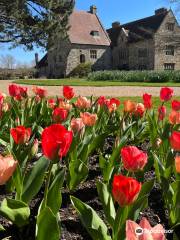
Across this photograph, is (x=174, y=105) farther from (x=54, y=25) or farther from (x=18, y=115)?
(x=54, y=25)

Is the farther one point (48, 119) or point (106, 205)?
point (48, 119)

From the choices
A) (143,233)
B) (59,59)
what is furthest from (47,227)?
(59,59)

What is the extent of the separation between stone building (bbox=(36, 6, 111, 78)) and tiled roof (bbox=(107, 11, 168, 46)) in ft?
8.17

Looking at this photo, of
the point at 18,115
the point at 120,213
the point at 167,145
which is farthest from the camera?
the point at 18,115

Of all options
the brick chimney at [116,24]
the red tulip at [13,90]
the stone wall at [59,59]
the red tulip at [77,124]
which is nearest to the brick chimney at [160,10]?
the brick chimney at [116,24]

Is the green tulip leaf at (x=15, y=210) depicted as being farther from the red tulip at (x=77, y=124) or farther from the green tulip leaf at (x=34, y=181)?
the red tulip at (x=77, y=124)

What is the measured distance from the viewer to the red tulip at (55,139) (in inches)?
47.6

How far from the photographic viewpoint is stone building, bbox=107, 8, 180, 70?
42119mm

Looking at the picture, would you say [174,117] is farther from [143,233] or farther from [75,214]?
[143,233]

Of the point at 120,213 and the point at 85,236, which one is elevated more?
the point at 120,213

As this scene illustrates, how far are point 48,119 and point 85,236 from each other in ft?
6.43

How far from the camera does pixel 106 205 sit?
1.48 m

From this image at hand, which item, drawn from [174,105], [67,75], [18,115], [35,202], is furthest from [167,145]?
[67,75]

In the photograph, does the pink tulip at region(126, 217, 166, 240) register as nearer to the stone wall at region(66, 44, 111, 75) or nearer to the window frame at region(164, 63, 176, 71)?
the stone wall at region(66, 44, 111, 75)
